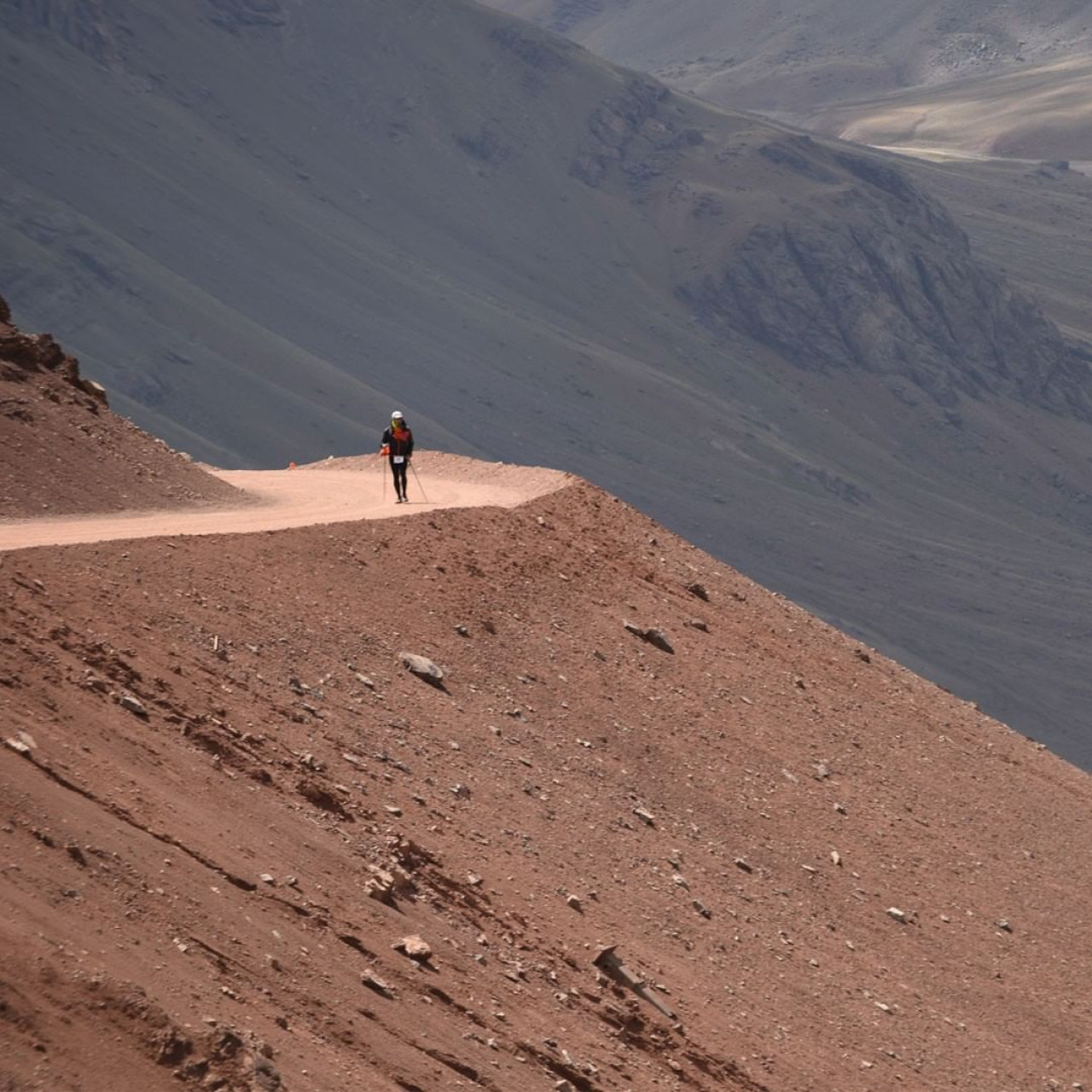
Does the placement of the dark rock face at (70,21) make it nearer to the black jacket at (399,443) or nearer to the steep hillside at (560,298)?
the steep hillside at (560,298)

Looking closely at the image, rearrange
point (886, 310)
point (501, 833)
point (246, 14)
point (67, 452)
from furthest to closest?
point (886, 310)
point (246, 14)
point (67, 452)
point (501, 833)

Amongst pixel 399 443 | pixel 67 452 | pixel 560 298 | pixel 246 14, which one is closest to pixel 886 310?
pixel 560 298

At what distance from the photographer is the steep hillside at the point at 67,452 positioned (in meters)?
20.4

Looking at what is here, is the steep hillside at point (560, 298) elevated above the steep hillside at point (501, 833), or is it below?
above

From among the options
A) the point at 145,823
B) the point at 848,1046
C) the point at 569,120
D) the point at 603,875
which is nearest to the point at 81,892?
the point at 145,823

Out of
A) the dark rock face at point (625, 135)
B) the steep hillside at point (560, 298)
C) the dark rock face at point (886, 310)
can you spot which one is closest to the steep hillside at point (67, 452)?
the steep hillside at point (560, 298)

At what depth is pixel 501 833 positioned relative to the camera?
16812 millimetres

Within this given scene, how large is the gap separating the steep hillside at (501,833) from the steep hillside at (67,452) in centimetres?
226

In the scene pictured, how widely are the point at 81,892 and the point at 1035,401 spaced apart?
459ft

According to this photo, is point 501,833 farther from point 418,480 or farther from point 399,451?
point 418,480

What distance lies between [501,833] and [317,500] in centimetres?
940

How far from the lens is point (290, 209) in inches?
4857

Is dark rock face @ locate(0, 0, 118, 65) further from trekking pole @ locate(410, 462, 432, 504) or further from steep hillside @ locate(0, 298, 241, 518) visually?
steep hillside @ locate(0, 298, 241, 518)

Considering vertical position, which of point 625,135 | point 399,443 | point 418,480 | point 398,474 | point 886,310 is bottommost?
point 398,474
